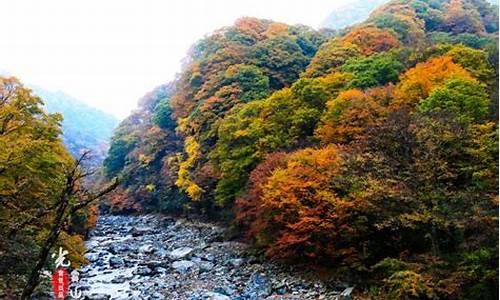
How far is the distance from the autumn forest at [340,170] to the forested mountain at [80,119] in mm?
81894

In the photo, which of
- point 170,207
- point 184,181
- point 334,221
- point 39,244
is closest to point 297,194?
point 334,221

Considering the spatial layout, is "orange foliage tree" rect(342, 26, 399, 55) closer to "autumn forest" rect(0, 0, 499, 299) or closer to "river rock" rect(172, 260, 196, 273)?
"autumn forest" rect(0, 0, 499, 299)

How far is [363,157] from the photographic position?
48.6ft

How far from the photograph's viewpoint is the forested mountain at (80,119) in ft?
374

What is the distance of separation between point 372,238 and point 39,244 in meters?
11.6

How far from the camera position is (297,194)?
18.4 meters

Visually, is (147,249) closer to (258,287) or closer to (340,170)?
(258,287)

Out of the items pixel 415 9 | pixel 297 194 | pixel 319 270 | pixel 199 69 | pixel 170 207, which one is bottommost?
pixel 170 207

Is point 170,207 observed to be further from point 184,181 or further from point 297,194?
point 297,194

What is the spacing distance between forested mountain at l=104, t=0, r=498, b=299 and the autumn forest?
0.07 metres

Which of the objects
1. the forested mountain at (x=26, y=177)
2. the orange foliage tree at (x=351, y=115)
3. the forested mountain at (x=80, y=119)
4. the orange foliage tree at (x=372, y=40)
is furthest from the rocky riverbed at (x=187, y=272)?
the forested mountain at (x=80, y=119)

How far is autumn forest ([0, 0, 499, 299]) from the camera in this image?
12.7 m

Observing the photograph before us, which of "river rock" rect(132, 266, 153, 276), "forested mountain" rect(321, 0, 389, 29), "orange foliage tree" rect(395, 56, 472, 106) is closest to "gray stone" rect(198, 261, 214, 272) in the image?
"river rock" rect(132, 266, 153, 276)

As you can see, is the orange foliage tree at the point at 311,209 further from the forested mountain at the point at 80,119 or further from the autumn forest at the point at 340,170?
the forested mountain at the point at 80,119
